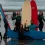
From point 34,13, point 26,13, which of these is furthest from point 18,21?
point 34,13

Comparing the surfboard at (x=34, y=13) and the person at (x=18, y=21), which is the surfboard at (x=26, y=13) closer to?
the person at (x=18, y=21)

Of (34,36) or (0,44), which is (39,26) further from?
(0,44)

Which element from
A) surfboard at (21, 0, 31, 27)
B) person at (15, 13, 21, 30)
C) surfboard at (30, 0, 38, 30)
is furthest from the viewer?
surfboard at (30, 0, 38, 30)

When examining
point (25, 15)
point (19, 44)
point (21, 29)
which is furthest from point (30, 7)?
point (19, 44)

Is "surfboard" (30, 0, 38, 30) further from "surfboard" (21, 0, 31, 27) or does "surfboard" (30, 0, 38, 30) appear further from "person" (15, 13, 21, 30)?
"person" (15, 13, 21, 30)

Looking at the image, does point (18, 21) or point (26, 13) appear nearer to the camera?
point (18, 21)

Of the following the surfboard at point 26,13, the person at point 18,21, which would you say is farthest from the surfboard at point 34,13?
the person at point 18,21

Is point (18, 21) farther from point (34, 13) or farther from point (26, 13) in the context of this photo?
point (34, 13)

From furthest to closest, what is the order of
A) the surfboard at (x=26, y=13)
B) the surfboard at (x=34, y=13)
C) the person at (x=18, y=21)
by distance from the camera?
1. the surfboard at (x=34, y=13)
2. the surfboard at (x=26, y=13)
3. the person at (x=18, y=21)

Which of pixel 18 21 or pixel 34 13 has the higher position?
pixel 34 13

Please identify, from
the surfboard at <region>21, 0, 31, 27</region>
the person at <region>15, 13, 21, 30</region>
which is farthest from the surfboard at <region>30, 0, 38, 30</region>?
the person at <region>15, 13, 21, 30</region>

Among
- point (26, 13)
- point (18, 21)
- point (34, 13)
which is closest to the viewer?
point (18, 21)

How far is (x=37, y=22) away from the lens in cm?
1553

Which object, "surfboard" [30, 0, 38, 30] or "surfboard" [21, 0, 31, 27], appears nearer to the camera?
"surfboard" [21, 0, 31, 27]
